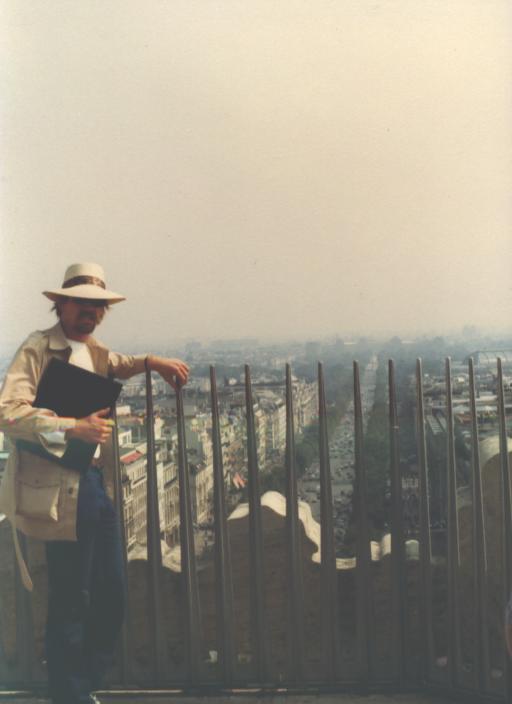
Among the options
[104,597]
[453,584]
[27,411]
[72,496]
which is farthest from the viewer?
[453,584]

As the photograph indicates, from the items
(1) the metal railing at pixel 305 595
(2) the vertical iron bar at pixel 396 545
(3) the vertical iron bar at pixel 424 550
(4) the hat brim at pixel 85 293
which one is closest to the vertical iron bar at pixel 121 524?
(1) the metal railing at pixel 305 595

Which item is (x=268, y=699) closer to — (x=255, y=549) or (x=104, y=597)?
(x=255, y=549)

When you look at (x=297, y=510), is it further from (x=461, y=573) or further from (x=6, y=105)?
(x=6, y=105)

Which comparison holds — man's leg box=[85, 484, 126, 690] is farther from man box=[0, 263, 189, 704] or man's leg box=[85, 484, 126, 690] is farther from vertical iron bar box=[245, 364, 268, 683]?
vertical iron bar box=[245, 364, 268, 683]

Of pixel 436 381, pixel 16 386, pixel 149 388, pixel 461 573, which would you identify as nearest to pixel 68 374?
pixel 16 386

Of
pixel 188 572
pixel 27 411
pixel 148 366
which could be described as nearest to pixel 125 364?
pixel 148 366

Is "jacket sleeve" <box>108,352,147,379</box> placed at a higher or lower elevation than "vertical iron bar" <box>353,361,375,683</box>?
higher

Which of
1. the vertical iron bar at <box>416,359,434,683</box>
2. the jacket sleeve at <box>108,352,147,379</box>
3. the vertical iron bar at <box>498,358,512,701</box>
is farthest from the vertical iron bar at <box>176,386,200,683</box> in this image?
the vertical iron bar at <box>498,358,512,701</box>
